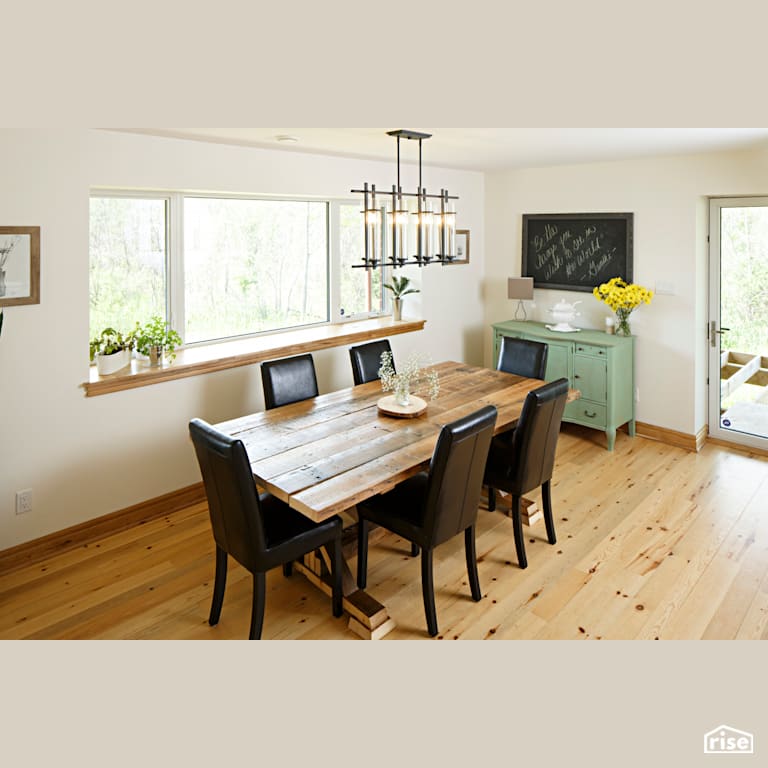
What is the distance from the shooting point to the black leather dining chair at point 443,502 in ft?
8.64

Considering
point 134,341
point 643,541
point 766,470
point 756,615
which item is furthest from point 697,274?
point 134,341

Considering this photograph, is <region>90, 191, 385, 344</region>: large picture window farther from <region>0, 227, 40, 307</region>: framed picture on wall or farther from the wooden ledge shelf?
<region>0, 227, 40, 307</region>: framed picture on wall

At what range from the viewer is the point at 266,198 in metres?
4.55

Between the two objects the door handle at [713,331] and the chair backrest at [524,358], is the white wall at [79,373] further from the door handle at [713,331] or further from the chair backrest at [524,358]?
the door handle at [713,331]

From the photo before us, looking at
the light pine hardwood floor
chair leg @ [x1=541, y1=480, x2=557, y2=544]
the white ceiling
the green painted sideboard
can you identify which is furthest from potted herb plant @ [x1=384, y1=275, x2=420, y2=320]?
chair leg @ [x1=541, y1=480, x2=557, y2=544]

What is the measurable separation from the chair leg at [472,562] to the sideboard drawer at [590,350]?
2550 millimetres

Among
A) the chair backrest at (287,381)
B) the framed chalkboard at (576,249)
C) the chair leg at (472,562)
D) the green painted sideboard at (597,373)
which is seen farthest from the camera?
the framed chalkboard at (576,249)

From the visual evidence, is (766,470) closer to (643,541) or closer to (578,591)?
(643,541)

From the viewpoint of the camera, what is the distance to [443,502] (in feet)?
8.84

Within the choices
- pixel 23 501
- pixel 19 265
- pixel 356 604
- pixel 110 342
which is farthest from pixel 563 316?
pixel 23 501

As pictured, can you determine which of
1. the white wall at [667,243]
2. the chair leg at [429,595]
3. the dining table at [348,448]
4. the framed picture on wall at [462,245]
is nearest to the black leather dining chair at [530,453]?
the dining table at [348,448]

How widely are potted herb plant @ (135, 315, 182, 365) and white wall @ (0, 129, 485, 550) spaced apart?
19 cm

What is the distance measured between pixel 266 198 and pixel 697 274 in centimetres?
336

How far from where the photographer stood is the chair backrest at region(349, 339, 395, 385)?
4207mm
